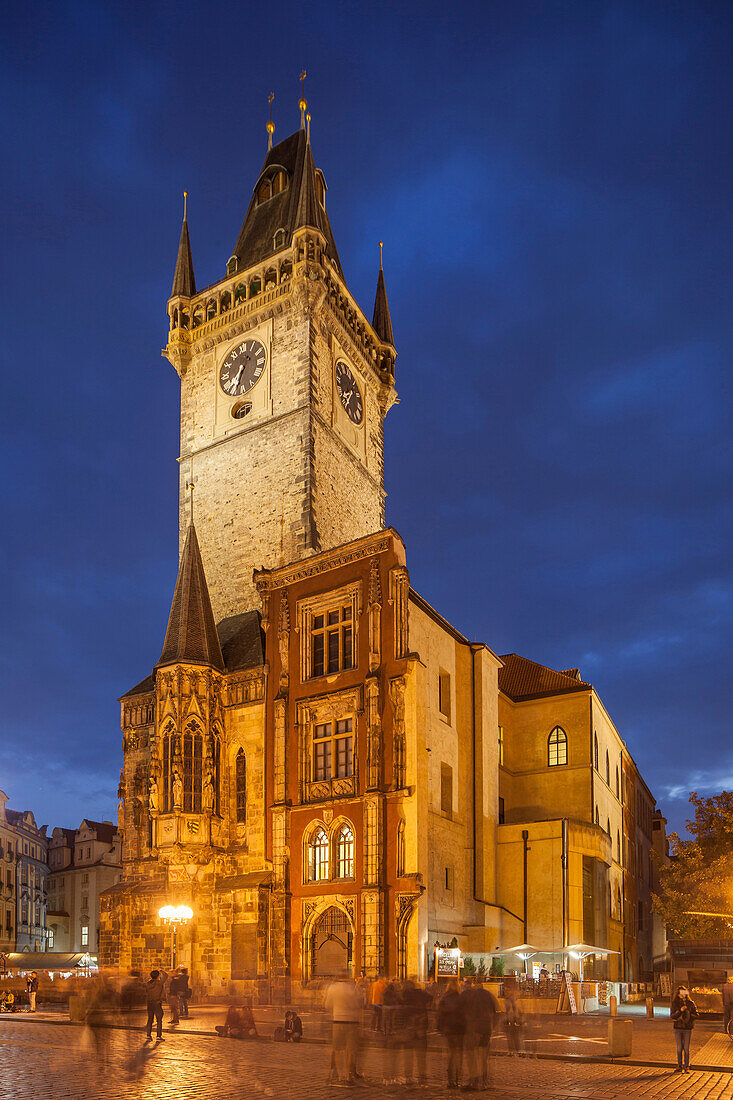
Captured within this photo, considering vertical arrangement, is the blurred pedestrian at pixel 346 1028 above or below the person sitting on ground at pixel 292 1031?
above

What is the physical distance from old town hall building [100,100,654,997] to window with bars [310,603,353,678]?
0.09m

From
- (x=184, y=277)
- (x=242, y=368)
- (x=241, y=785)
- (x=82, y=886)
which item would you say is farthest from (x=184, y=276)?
(x=82, y=886)

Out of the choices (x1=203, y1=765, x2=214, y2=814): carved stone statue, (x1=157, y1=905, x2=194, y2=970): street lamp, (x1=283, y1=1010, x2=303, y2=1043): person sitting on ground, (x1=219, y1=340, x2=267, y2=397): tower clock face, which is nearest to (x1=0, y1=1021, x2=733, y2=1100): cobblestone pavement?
(x1=283, y1=1010, x2=303, y2=1043): person sitting on ground

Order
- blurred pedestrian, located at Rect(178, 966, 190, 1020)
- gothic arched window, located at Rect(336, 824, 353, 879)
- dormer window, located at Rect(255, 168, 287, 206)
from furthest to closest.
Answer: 1. dormer window, located at Rect(255, 168, 287, 206)
2. gothic arched window, located at Rect(336, 824, 353, 879)
3. blurred pedestrian, located at Rect(178, 966, 190, 1020)

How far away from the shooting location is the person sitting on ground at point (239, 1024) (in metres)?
23.3

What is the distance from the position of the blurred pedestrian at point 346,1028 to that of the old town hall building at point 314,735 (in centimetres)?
1611

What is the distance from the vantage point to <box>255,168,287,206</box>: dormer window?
190 ft

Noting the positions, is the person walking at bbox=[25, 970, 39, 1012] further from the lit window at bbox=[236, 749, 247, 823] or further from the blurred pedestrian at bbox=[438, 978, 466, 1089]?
the blurred pedestrian at bbox=[438, 978, 466, 1089]

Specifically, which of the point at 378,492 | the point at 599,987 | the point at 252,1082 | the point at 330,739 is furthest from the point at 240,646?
the point at 252,1082

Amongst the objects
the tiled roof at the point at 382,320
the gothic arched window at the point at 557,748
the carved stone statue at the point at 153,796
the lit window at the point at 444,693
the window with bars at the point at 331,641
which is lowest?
the carved stone statue at the point at 153,796

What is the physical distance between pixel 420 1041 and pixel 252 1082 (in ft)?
9.10

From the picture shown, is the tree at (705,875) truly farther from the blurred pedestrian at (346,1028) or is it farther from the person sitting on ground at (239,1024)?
the blurred pedestrian at (346,1028)

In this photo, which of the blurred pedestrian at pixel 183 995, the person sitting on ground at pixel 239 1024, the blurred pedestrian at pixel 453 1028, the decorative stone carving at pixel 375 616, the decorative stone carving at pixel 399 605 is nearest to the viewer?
the blurred pedestrian at pixel 453 1028

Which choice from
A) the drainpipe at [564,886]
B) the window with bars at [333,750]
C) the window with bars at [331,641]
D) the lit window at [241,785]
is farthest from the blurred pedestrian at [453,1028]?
the drainpipe at [564,886]
